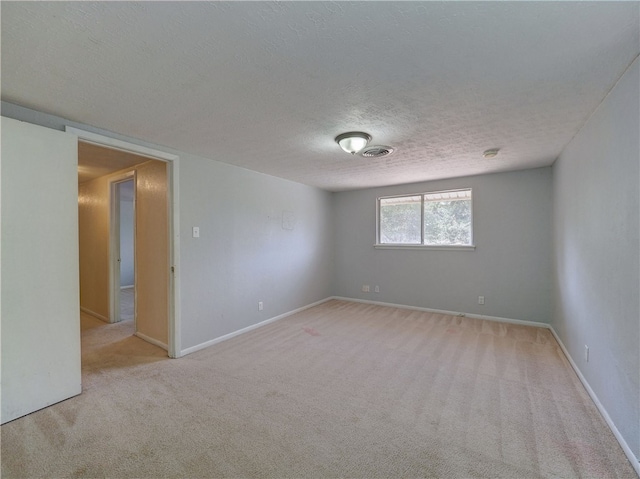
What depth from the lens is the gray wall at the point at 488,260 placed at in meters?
3.89

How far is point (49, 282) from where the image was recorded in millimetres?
2113

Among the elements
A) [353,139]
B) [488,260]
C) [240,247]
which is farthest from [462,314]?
[240,247]

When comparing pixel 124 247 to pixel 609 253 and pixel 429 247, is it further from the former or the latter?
pixel 609 253

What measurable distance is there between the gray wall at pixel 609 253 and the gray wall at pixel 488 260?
117 cm

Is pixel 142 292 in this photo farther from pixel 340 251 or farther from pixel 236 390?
pixel 340 251

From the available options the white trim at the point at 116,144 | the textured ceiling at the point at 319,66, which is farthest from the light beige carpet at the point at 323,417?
the textured ceiling at the point at 319,66

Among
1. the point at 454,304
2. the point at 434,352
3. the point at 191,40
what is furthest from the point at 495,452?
the point at 454,304

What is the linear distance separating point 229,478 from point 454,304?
13.3ft

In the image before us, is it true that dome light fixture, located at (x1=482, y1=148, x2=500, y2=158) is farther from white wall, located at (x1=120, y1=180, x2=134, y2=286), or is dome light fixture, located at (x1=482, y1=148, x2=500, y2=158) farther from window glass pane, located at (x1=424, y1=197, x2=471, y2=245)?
white wall, located at (x1=120, y1=180, x2=134, y2=286)

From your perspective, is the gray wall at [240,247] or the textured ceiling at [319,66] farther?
the gray wall at [240,247]

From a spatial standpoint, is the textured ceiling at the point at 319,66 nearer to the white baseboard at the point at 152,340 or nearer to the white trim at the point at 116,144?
the white trim at the point at 116,144

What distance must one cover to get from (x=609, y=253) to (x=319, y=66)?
226 centimetres

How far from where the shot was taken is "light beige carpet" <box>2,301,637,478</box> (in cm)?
156

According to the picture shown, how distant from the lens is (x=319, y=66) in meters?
1.54
